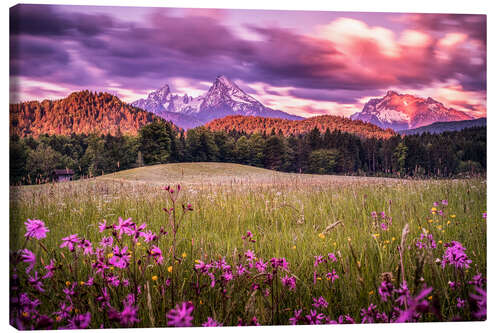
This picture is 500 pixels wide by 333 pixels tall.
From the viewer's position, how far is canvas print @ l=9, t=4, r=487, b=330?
3.43 metres

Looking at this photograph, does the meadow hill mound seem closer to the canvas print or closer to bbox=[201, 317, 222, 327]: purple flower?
the canvas print

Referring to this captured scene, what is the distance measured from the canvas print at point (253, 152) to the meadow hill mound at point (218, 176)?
0.06 feet

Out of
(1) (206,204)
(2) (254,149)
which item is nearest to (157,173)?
(1) (206,204)

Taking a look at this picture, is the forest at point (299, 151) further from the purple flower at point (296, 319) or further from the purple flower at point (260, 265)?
the purple flower at point (296, 319)

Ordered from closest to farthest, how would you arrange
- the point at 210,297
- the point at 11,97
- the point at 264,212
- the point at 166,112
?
the point at 210,297 → the point at 11,97 → the point at 264,212 → the point at 166,112

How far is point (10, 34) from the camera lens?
3762 mm

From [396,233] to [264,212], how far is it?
4.56ft

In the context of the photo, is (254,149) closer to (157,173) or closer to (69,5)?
(157,173)

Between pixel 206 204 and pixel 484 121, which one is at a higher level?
pixel 484 121

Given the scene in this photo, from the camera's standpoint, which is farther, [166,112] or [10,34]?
[166,112]

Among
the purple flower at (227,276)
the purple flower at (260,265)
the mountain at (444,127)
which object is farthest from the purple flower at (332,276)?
the mountain at (444,127)

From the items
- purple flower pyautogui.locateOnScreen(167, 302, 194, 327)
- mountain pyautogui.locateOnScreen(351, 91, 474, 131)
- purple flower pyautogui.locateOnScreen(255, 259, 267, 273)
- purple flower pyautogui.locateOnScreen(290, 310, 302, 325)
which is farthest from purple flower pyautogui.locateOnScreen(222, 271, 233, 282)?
mountain pyautogui.locateOnScreen(351, 91, 474, 131)

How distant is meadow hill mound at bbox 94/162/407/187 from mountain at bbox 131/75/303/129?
1.91ft

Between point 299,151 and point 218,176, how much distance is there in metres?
1.06
